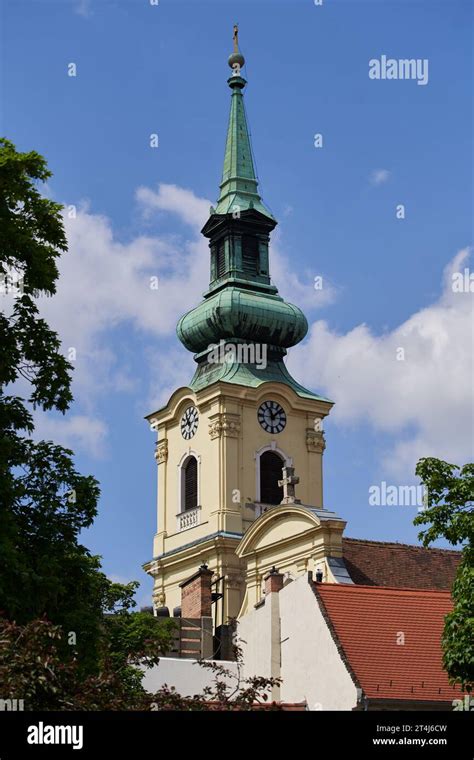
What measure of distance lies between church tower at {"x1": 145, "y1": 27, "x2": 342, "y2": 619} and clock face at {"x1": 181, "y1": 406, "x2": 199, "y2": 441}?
2.0 inches

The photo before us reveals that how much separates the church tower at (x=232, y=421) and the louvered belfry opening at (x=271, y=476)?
42 millimetres

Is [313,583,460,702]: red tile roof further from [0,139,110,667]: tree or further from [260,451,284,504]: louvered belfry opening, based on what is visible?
[260,451,284,504]: louvered belfry opening

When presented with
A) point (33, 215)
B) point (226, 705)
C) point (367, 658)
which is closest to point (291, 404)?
point (367, 658)

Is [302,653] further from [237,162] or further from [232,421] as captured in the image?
[237,162]

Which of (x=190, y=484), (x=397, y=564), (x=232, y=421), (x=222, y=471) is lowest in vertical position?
(x=397, y=564)

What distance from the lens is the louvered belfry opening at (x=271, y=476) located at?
58.8 m

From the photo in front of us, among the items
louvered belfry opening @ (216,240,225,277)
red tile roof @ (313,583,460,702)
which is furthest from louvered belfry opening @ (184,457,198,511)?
red tile roof @ (313,583,460,702)

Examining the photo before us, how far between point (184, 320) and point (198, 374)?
8.65 feet

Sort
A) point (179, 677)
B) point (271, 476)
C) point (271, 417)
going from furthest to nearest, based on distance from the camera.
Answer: point (271, 417) < point (271, 476) < point (179, 677)

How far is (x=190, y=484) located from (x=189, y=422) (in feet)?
8.66

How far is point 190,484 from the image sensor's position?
6041cm

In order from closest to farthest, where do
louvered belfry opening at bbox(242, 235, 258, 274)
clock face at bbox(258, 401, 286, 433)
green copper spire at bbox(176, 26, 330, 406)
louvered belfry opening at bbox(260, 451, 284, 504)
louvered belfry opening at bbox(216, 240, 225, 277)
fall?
louvered belfry opening at bbox(260, 451, 284, 504)
clock face at bbox(258, 401, 286, 433)
green copper spire at bbox(176, 26, 330, 406)
louvered belfry opening at bbox(242, 235, 258, 274)
louvered belfry opening at bbox(216, 240, 225, 277)

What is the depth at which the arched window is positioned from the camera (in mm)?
59969

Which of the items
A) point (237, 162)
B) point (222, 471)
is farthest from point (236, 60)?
point (222, 471)
